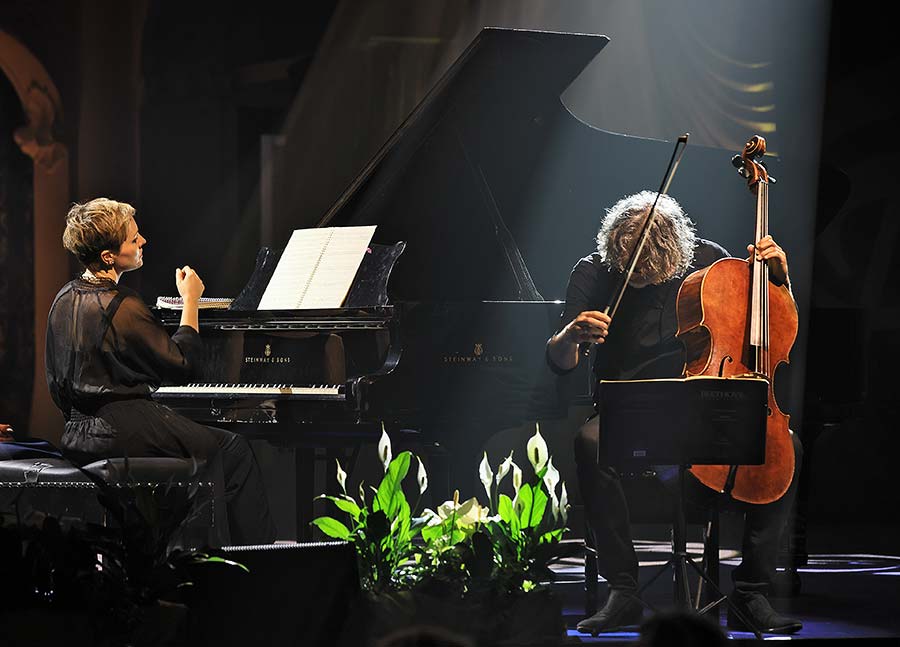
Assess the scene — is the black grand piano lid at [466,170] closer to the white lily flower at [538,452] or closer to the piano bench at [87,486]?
the piano bench at [87,486]

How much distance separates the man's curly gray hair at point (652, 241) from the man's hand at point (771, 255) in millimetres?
356

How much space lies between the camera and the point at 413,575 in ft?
7.61

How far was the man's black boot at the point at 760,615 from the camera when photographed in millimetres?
3092

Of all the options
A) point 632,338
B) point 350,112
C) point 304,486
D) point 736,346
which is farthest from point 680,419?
point 350,112

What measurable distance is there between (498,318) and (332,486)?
2.77 ft

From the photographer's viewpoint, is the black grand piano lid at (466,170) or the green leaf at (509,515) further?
the black grand piano lid at (466,170)

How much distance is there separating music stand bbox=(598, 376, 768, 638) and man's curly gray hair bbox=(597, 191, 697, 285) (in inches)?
28.0

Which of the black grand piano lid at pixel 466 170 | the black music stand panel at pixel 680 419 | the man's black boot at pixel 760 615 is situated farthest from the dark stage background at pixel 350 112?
the black music stand panel at pixel 680 419

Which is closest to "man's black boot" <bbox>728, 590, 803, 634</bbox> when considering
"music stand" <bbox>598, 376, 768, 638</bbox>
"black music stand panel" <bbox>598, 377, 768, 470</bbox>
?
"music stand" <bbox>598, 376, 768, 638</bbox>

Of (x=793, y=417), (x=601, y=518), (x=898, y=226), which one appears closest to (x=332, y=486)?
(x=601, y=518)

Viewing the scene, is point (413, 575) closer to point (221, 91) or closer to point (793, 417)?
point (793, 417)

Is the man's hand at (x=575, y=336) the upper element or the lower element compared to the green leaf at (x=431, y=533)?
upper

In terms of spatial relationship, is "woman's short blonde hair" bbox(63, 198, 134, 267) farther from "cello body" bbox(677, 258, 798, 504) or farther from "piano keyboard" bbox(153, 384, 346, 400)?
"cello body" bbox(677, 258, 798, 504)

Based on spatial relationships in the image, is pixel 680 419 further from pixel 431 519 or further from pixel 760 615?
pixel 431 519
